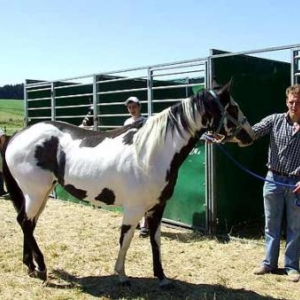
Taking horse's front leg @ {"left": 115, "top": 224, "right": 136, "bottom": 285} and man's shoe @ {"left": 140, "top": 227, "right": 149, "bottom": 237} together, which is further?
man's shoe @ {"left": 140, "top": 227, "right": 149, "bottom": 237}

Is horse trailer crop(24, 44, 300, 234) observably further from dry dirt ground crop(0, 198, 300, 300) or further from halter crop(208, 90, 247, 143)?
halter crop(208, 90, 247, 143)

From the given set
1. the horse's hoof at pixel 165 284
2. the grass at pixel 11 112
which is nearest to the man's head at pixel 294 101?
the horse's hoof at pixel 165 284

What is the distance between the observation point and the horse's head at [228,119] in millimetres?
3506

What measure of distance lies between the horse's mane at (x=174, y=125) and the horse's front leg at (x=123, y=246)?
0.54 meters

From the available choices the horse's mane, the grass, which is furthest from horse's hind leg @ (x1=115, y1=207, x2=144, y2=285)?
the grass

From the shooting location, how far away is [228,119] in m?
3.55

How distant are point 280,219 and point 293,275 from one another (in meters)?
0.50

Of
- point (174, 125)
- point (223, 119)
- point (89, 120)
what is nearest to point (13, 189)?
point (174, 125)

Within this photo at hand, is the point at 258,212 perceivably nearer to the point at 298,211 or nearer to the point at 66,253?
the point at 298,211

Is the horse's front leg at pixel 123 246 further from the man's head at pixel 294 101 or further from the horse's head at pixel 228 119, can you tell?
the man's head at pixel 294 101

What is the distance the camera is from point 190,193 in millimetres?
5875

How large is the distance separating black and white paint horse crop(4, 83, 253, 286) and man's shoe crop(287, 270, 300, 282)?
1.12m

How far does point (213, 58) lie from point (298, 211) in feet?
7.11

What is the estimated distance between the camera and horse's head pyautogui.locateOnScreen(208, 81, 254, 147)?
3.51 m
